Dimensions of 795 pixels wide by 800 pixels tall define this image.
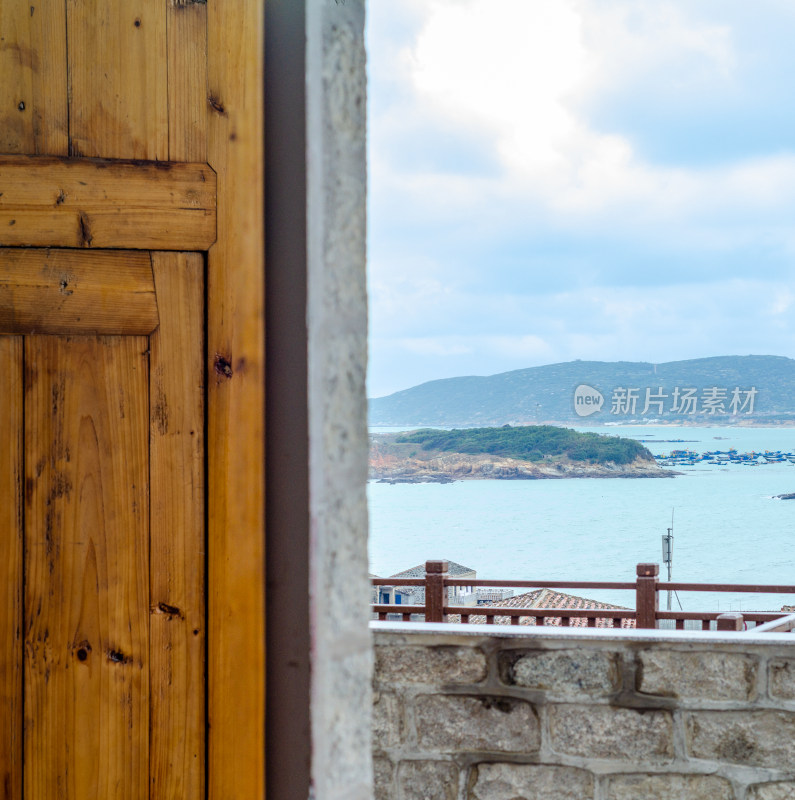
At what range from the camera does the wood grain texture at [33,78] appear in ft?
2.80

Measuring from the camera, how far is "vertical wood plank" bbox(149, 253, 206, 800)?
0.82 meters

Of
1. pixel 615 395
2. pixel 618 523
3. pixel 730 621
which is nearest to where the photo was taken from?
pixel 730 621

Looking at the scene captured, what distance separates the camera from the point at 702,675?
2.02 metres

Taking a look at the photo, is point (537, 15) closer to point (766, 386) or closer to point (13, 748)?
point (766, 386)

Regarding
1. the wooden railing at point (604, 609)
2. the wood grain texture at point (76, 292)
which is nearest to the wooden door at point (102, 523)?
the wood grain texture at point (76, 292)

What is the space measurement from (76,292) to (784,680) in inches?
77.9

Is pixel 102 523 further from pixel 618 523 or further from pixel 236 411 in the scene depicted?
pixel 618 523

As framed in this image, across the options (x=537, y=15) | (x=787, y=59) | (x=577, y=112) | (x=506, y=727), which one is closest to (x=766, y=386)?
(x=506, y=727)

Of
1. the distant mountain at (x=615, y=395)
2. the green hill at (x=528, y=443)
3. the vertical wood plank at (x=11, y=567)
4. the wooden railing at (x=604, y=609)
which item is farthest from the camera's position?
the green hill at (x=528, y=443)

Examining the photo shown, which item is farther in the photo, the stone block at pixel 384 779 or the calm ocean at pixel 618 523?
the calm ocean at pixel 618 523

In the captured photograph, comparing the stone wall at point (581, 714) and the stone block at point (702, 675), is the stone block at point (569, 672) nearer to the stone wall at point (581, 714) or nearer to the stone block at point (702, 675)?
the stone wall at point (581, 714)

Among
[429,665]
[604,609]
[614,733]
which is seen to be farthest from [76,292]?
[604,609]

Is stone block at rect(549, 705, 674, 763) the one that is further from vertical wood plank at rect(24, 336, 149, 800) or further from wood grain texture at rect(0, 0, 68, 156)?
wood grain texture at rect(0, 0, 68, 156)

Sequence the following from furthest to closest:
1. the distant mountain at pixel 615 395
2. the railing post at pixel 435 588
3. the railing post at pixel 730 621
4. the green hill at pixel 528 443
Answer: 1. the green hill at pixel 528 443
2. the distant mountain at pixel 615 395
3. the railing post at pixel 435 588
4. the railing post at pixel 730 621
